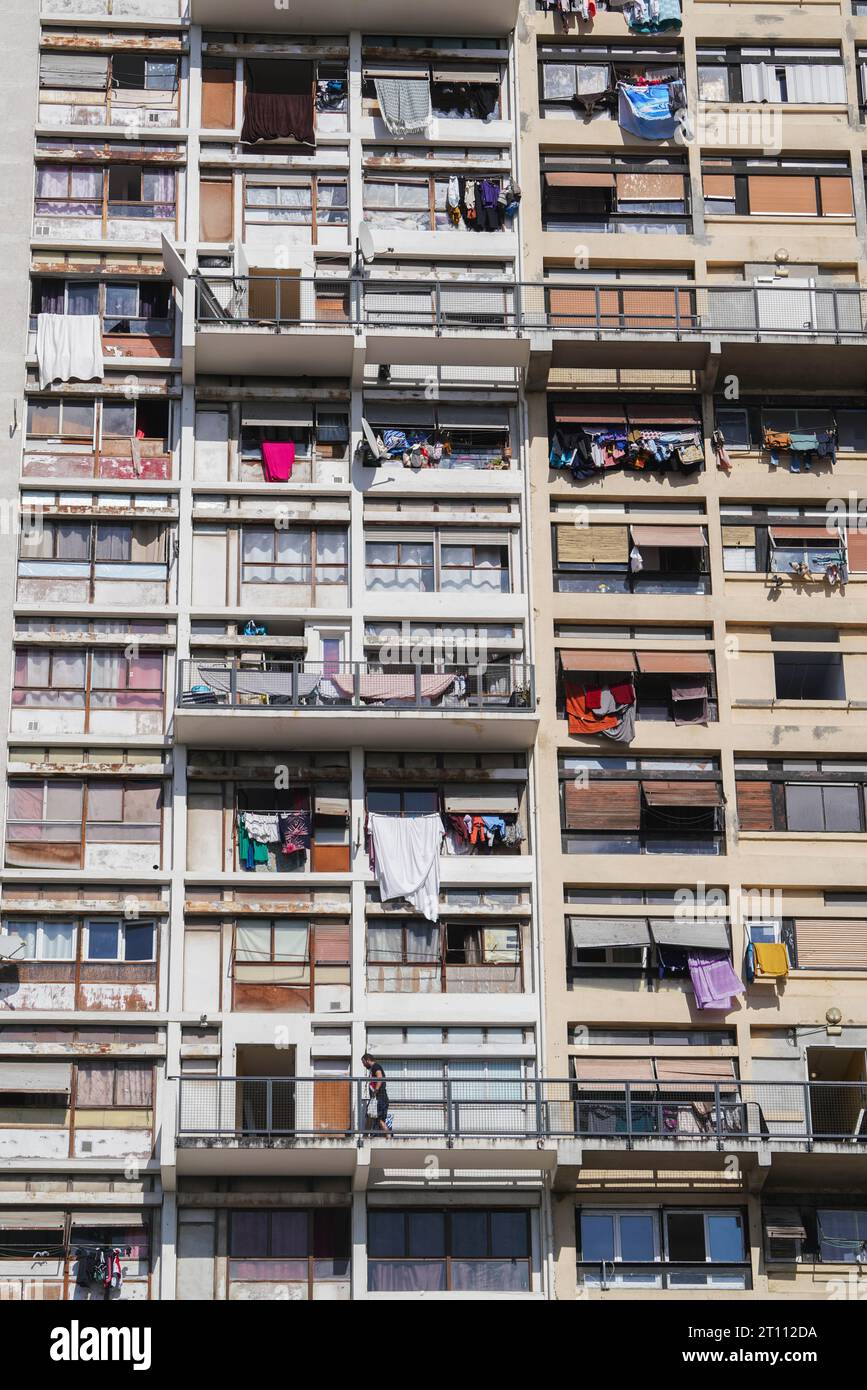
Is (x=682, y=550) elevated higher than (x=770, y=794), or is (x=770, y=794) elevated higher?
(x=682, y=550)

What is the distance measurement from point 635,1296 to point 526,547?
17087mm

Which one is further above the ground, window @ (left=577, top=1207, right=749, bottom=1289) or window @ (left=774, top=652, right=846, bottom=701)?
window @ (left=774, top=652, right=846, bottom=701)

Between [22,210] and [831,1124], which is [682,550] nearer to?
[831,1124]

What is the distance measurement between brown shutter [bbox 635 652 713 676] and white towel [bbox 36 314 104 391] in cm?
1476

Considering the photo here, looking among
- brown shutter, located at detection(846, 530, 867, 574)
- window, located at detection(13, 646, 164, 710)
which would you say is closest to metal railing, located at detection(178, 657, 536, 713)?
window, located at detection(13, 646, 164, 710)

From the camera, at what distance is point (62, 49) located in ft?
172

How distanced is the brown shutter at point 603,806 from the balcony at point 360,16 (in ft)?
65.9

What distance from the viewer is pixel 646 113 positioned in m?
52.2

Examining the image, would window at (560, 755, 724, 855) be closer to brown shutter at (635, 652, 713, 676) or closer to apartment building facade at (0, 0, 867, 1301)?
apartment building facade at (0, 0, 867, 1301)

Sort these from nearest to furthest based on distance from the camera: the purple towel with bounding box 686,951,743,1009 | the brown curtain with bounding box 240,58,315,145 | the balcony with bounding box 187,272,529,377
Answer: the purple towel with bounding box 686,951,743,1009
the balcony with bounding box 187,272,529,377
the brown curtain with bounding box 240,58,315,145

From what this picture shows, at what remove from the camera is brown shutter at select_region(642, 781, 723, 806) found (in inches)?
1849

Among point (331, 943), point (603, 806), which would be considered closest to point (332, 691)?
point (331, 943)

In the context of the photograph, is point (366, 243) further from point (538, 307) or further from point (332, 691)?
point (332, 691)

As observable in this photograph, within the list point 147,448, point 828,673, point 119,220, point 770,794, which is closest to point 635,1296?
point 770,794
